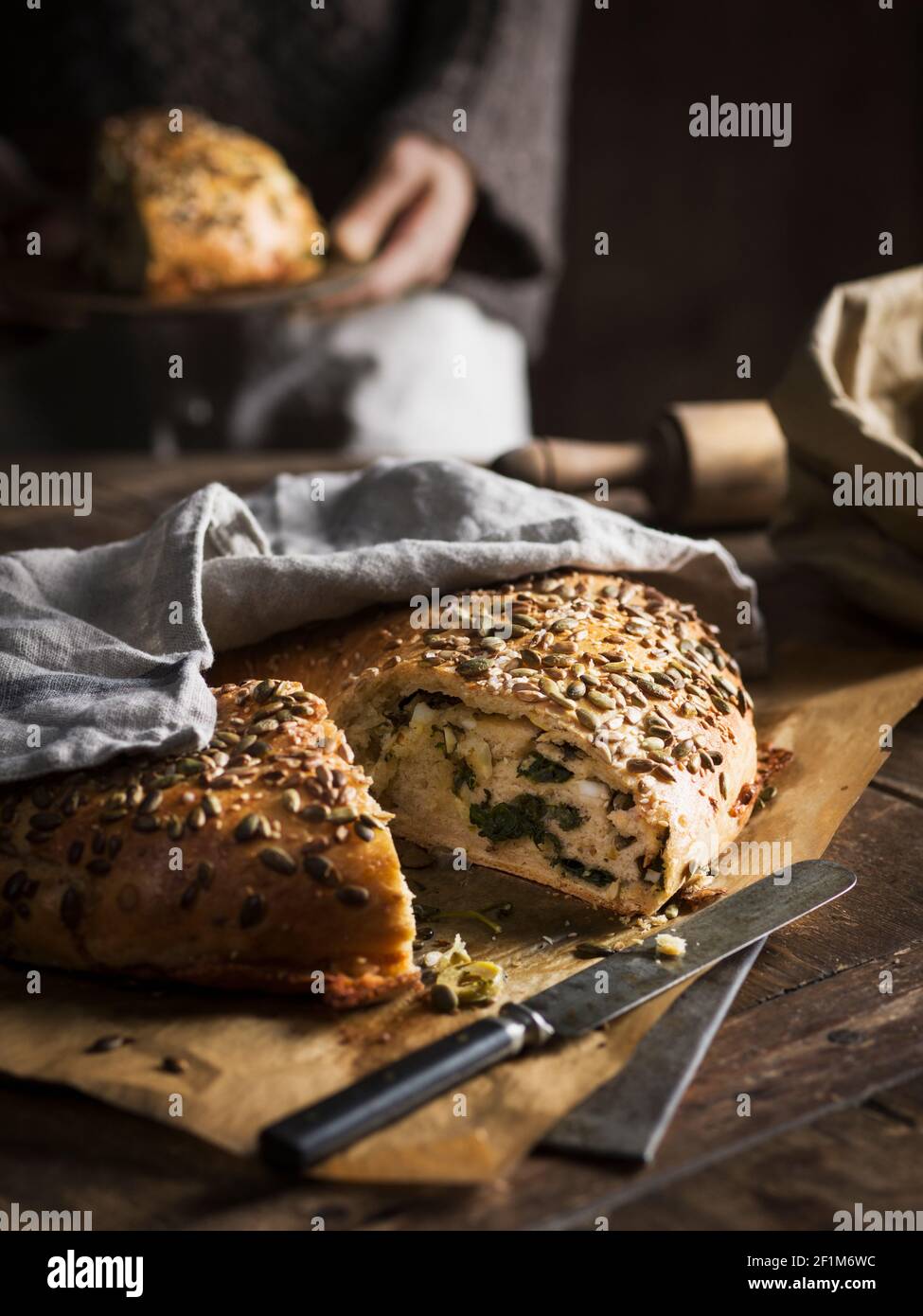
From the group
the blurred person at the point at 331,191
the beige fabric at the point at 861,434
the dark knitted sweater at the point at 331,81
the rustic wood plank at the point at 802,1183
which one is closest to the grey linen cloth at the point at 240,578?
the beige fabric at the point at 861,434

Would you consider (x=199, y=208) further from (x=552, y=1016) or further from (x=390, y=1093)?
(x=390, y=1093)

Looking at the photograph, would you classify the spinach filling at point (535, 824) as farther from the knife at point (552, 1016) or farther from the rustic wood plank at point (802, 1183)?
the rustic wood plank at point (802, 1183)

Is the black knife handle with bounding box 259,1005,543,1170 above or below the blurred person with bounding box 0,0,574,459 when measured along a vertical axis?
below

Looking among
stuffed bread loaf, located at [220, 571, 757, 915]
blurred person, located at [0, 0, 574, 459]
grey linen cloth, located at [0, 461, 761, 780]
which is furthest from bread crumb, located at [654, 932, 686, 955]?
blurred person, located at [0, 0, 574, 459]

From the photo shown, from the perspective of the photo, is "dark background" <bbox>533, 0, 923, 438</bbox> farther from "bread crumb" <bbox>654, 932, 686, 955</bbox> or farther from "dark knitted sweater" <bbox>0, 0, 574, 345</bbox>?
"bread crumb" <bbox>654, 932, 686, 955</bbox>

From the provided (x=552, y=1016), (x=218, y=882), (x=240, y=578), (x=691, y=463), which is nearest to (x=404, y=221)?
(x=691, y=463)
